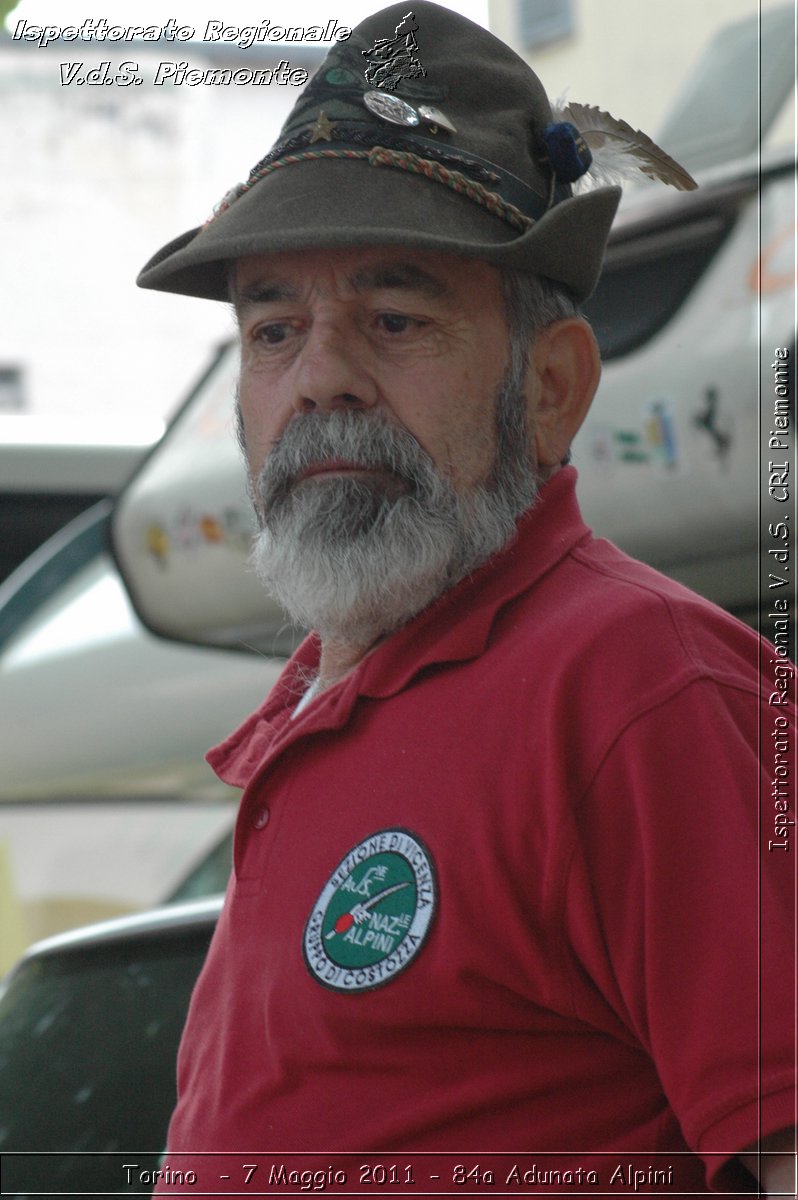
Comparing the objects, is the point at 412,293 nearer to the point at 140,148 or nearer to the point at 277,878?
the point at 277,878

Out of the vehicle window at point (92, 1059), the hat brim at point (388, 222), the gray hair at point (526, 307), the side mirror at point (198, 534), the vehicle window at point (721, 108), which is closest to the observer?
the hat brim at point (388, 222)

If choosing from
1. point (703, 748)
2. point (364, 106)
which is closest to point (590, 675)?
point (703, 748)

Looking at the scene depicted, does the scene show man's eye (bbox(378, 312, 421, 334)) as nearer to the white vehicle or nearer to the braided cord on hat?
the braided cord on hat

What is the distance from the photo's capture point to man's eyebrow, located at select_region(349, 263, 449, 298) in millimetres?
1258

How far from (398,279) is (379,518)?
0.21 metres

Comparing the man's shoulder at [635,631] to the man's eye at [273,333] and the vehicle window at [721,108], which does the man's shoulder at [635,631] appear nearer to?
the man's eye at [273,333]

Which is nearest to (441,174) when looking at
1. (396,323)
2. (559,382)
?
(396,323)

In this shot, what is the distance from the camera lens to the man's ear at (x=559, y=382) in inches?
→ 52.5

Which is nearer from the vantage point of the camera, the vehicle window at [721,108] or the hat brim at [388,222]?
the hat brim at [388,222]

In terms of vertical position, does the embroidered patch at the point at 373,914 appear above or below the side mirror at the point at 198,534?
above

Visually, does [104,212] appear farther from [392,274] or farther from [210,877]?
[392,274]

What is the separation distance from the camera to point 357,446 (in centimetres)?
125

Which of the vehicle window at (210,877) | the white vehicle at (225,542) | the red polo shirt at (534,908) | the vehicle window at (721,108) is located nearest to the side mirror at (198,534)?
the white vehicle at (225,542)

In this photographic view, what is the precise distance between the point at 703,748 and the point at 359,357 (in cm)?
50
